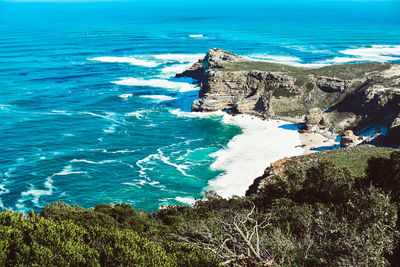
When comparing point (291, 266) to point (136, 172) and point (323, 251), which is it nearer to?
point (323, 251)

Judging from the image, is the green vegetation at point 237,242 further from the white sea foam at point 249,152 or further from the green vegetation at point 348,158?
the white sea foam at point 249,152

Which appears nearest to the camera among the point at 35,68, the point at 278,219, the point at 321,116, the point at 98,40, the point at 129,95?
the point at 278,219

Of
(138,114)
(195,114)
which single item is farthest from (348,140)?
(138,114)

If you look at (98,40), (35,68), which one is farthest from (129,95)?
(98,40)

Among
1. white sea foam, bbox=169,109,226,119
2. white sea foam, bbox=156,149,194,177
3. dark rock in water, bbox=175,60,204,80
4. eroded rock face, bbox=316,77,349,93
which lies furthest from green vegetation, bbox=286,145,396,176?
dark rock in water, bbox=175,60,204,80

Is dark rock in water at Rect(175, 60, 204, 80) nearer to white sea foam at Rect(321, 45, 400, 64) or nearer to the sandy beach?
white sea foam at Rect(321, 45, 400, 64)
